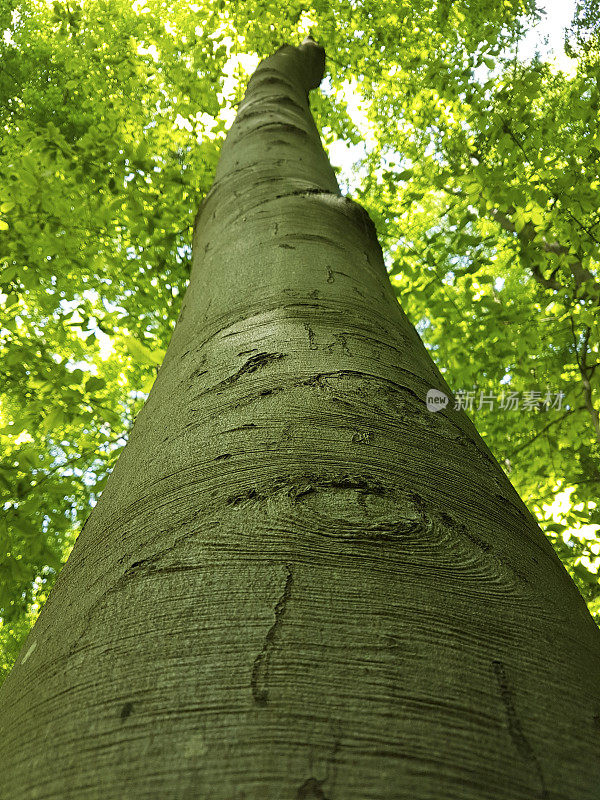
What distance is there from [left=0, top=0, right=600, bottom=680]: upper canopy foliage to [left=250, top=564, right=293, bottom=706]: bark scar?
2611 mm

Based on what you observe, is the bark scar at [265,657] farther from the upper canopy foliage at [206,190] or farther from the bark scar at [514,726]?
the upper canopy foliage at [206,190]

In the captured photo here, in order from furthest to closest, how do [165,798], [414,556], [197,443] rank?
[197,443] < [414,556] < [165,798]

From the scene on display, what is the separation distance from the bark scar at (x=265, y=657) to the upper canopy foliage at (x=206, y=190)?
8.57 ft

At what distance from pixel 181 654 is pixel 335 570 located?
168 mm

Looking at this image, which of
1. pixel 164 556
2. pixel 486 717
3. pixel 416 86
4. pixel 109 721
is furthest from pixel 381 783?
pixel 416 86

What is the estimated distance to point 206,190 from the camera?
15.6 feet

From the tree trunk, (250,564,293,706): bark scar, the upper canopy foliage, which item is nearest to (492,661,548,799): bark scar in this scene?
the tree trunk

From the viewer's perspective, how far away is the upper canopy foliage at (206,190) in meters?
Answer: 3.55

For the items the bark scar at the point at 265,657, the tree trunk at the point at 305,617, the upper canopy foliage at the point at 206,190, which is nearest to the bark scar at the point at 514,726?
the tree trunk at the point at 305,617

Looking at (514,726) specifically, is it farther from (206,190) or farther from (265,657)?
(206,190)

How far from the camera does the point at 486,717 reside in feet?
1.39

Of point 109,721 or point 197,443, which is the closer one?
point 109,721

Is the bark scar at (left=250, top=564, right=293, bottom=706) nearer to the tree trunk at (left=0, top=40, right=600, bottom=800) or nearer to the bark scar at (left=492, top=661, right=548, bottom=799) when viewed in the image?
the tree trunk at (left=0, top=40, right=600, bottom=800)

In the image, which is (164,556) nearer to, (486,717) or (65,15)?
(486,717)
